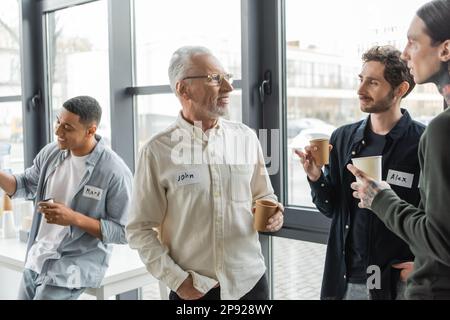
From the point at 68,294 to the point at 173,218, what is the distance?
2.50 feet

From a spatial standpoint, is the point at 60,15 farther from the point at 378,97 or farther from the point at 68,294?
the point at 378,97

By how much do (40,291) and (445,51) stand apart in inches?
72.0

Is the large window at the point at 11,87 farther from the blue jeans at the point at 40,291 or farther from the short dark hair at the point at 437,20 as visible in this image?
the short dark hair at the point at 437,20

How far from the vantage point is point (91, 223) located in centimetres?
202

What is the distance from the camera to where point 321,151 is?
1546mm

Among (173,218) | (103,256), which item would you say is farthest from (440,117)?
(103,256)

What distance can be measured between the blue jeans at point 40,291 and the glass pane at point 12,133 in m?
1.76

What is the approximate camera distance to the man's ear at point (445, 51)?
1256 mm

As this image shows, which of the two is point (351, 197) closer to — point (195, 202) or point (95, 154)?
point (195, 202)

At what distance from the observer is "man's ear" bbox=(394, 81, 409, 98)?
4.90ft

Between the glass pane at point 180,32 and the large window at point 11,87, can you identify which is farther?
the large window at point 11,87

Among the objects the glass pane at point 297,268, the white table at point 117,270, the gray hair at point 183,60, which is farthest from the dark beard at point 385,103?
the white table at point 117,270

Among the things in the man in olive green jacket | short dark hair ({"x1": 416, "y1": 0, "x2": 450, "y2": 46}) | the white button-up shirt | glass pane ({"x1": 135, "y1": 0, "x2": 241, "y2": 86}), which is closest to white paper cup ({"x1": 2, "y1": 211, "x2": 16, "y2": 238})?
glass pane ({"x1": 135, "y1": 0, "x2": 241, "y2": 86})

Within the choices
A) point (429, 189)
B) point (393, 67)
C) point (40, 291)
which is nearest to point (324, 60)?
point (393, 67)
